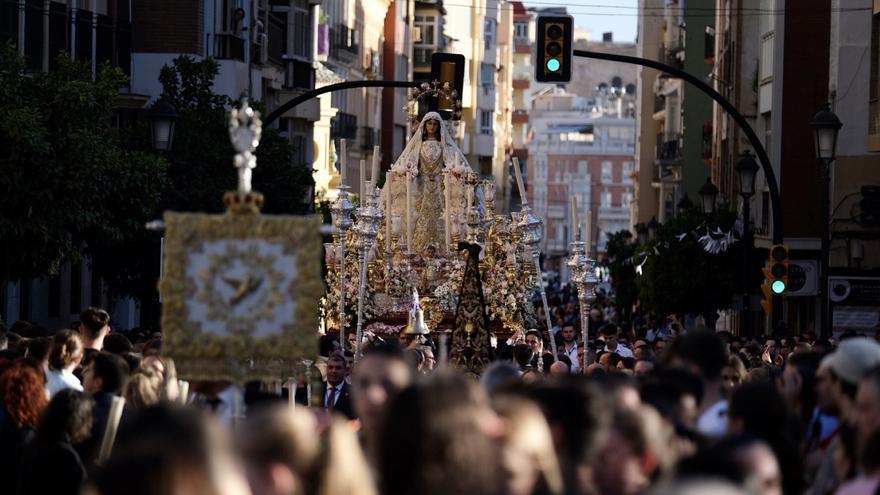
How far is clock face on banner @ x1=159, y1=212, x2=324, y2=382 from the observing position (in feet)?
35.2

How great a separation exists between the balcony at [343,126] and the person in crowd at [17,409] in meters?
52.6

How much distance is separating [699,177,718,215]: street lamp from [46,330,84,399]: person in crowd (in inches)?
1091

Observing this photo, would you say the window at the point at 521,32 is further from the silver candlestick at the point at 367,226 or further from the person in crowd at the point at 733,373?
the person in crowd at the point at 733,373

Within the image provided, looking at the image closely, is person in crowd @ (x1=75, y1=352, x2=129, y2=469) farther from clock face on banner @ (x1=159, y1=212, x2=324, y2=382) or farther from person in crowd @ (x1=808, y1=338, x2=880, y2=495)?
person in crowd @ (x1=808, y1=338, x2=880, y2=495)

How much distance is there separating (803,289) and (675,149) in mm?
45000

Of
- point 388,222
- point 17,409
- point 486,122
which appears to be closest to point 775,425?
point 17,409

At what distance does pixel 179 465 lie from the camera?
5969 mm

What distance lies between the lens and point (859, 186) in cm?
3534

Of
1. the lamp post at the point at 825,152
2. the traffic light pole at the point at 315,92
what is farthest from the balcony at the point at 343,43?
the lamp post at the point at 825,152

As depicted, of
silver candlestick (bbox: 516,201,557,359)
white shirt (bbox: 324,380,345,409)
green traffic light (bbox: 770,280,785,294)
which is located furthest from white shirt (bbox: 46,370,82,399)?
green traffic light (bbox: 770,280,785,294)

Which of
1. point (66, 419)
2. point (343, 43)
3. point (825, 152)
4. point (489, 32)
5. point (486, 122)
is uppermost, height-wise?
point (489, 32)

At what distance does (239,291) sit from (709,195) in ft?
98.8

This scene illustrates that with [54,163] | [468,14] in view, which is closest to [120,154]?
[54,163]

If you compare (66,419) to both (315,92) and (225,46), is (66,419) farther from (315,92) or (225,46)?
(225,46)
